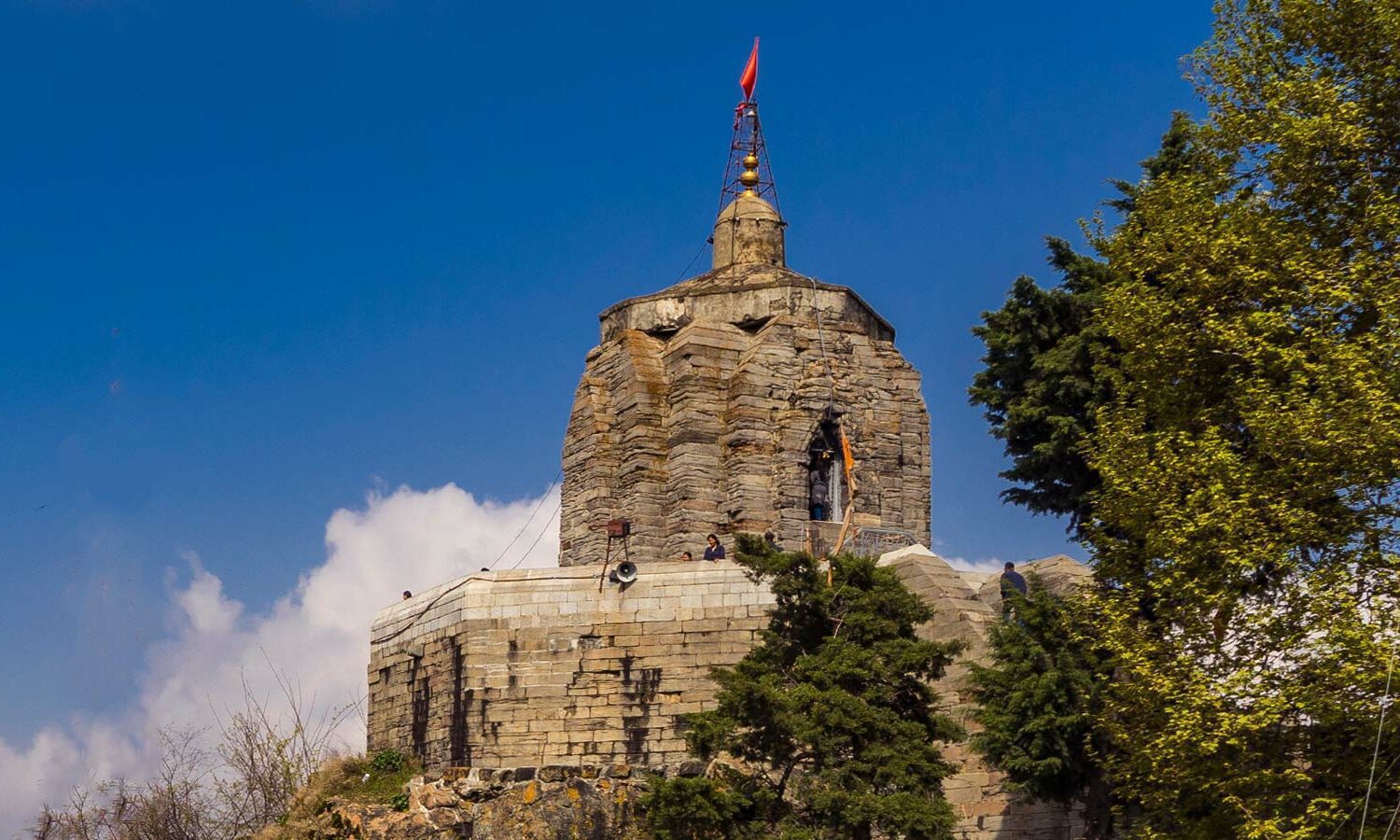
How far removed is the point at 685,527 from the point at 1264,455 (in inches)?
472

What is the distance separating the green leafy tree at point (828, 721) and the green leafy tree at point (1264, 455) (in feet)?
7.23

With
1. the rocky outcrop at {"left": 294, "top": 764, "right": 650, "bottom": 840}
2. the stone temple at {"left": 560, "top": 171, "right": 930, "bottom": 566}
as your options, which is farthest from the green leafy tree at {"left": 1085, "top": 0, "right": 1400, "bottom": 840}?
the stone temple at {"left": 560, "top": 171, "right": 930, "bottom": 566}

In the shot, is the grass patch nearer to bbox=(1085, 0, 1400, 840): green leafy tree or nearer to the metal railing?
the metal railing

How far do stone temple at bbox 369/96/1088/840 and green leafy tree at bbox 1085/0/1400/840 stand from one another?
14.1ft

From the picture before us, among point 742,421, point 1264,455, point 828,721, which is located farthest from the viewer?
point 742,421

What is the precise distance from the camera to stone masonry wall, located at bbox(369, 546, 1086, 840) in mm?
24375

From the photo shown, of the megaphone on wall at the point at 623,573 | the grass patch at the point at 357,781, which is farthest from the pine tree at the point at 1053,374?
the grass patch at the point at 357,781

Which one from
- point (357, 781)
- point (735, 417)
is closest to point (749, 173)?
point (735, 417)

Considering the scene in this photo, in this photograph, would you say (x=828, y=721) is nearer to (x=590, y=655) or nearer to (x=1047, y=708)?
(x=1047, y=708)

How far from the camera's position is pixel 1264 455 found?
17438 millimetres

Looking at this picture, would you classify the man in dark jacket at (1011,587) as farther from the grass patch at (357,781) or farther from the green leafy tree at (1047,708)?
the grass patch at (357,781)

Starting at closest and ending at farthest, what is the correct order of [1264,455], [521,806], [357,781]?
[1264,455] → [521,806] → [357,781]

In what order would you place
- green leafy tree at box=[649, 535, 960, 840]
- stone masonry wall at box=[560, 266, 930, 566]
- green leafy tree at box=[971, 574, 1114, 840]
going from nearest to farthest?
green leafy tree at box=[649, 535, 960, 840], green leafy tree at box=[971, 574, 1114, 840], stone masonry wall at box=[560, 266, 930, 566]

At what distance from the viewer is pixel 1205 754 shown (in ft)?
54.6
